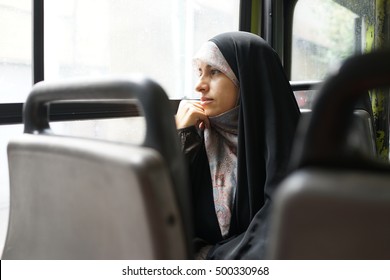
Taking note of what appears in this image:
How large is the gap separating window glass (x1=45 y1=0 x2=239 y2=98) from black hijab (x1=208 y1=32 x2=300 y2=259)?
367mm

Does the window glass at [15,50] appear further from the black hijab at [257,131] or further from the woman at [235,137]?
the black hijab at [257,131]

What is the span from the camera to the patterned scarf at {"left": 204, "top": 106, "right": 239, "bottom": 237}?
60.8 inches

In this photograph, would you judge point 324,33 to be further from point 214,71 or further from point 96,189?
point 96,189

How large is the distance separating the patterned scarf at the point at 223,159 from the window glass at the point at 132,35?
381 mm

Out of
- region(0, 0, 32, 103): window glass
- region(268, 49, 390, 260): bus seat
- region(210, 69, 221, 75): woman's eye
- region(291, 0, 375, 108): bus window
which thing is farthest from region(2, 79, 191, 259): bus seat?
region(291, 0, 375, 108): bus window

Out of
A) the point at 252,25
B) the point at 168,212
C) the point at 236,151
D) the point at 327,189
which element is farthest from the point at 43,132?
the point at 252,25

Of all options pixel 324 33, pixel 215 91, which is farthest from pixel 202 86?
pixel 324 33

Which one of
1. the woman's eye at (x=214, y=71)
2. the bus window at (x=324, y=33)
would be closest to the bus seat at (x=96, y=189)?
the woman's eye at (x=214, y=71)

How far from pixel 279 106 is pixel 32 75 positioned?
0.89 m

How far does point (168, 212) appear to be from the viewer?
652 mm

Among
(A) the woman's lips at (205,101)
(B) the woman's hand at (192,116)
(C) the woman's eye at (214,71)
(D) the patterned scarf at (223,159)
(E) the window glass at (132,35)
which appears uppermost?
(E) the window glass at (132,35)

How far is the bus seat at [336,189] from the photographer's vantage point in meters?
0.50

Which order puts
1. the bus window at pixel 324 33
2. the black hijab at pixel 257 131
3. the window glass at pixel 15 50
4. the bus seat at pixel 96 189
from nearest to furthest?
the bus seat at pixel 96 189
the black hijab at pixel 257 131
the window glass at pixel 15 50
the bus window at pixel 324 33

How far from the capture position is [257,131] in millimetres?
1504
